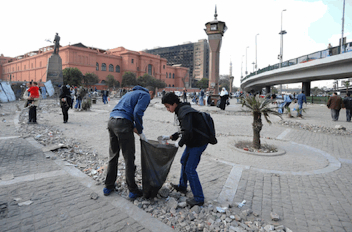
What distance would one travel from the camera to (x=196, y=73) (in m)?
115

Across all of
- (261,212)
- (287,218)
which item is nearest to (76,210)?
(261,212)

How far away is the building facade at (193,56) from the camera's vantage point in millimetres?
110075

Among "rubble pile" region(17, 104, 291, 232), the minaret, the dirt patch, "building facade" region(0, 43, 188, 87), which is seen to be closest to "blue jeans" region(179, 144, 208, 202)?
"rubble pile" region(17, 104, 291, 232)

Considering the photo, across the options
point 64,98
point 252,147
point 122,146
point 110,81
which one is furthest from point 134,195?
point 110,81

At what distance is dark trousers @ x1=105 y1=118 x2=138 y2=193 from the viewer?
3.11 meters

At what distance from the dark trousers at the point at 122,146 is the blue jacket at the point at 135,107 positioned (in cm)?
9

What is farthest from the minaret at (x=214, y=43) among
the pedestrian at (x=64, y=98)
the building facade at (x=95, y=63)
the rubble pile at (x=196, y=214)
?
the building facade at (x=95, y=63)

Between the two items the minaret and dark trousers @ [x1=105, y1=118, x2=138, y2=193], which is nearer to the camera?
dark trousers @ [x1=105, y1=118, x2=138, y2=193]

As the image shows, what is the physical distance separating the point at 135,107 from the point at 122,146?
590 millimetres

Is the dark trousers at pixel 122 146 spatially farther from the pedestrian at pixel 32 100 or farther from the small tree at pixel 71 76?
the small tree at pixel 71 76

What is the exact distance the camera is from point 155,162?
10.3ft

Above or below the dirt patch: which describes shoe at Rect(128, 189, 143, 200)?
below

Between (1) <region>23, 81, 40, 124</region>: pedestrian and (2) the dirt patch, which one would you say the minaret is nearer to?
(1) <region>23, 81, 40, 124</region>: pedestrian

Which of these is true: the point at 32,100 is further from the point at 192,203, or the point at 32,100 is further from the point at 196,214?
the point at 196,214
